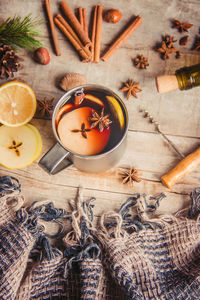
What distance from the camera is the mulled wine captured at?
1.02 meters

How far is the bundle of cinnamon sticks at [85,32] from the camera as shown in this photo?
1.24m

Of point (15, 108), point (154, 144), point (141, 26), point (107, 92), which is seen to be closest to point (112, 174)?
point (154, 144)

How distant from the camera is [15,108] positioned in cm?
118

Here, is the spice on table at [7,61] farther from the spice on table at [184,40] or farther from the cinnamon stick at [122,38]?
the spice on table at [184,40]

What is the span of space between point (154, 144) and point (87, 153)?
32cm

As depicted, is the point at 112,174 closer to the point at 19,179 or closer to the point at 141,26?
the point at 19,179

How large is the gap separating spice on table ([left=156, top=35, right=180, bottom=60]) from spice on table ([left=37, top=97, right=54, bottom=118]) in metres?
0.46

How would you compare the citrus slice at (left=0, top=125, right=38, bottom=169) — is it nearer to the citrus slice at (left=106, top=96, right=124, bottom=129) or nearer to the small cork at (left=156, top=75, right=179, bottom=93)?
the citrus slice at (left=106, top=96, right=124, bottom=129)

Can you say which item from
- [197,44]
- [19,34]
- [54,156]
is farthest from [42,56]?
[197,44]

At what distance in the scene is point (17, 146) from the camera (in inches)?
46.2

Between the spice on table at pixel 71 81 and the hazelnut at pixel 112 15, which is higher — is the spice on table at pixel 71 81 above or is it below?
below

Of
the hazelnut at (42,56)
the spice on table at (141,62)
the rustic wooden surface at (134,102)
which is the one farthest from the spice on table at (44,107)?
the spice on table at (141,62)

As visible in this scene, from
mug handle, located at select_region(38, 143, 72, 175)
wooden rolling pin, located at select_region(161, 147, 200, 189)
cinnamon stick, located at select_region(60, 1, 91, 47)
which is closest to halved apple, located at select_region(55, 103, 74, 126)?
mug handle, located at select_region(38, 143, 72, 175)

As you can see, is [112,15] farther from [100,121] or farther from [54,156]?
[54,156]
